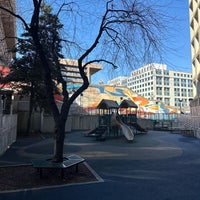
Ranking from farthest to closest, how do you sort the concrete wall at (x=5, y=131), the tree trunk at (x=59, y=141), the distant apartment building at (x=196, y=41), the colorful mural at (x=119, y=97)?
the colorful mural at (x=119, y=97) → the distant apartment building at (x=196, y=41) → the concrete wall at (x=5, y=131) → the tree trunk at (x=59, y=141)

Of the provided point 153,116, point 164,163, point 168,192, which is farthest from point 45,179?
point 153,116

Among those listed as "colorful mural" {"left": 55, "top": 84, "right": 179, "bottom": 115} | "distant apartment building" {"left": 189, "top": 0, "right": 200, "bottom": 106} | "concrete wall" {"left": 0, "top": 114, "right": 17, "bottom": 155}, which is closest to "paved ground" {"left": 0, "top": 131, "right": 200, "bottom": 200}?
"concrete wall" {"left": 0, "top": 114, "right": 17, "bottom": 155}

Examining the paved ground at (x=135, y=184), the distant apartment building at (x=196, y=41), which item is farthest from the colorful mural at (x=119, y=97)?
the paved ground at (x=135, y=184)

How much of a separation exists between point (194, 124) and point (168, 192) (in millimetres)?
16250

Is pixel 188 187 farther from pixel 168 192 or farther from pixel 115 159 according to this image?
pixel 115 159

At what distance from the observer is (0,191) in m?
5.03

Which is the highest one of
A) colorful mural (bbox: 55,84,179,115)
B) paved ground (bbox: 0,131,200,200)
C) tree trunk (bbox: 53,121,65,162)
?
colorful mural (bbox: 55,84,179,115)

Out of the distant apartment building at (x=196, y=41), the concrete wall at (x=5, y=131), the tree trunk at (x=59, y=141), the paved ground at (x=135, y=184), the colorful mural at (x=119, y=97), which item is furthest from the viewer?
the colorful mural at (x=119, y=97)

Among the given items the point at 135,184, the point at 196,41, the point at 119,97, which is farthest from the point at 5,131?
the point at 119,97

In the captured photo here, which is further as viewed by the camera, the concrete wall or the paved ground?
the concrete wall

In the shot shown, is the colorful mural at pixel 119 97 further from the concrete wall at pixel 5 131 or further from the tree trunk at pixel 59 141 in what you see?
the tree trunk at pixel 59 141

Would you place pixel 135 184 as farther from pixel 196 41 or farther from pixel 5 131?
pixel 196 41

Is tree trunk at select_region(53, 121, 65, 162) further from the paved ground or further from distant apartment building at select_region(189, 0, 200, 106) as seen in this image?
distant apartment building at select_region(189, 0, 200, 106)

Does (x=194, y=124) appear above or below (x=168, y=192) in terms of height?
above
